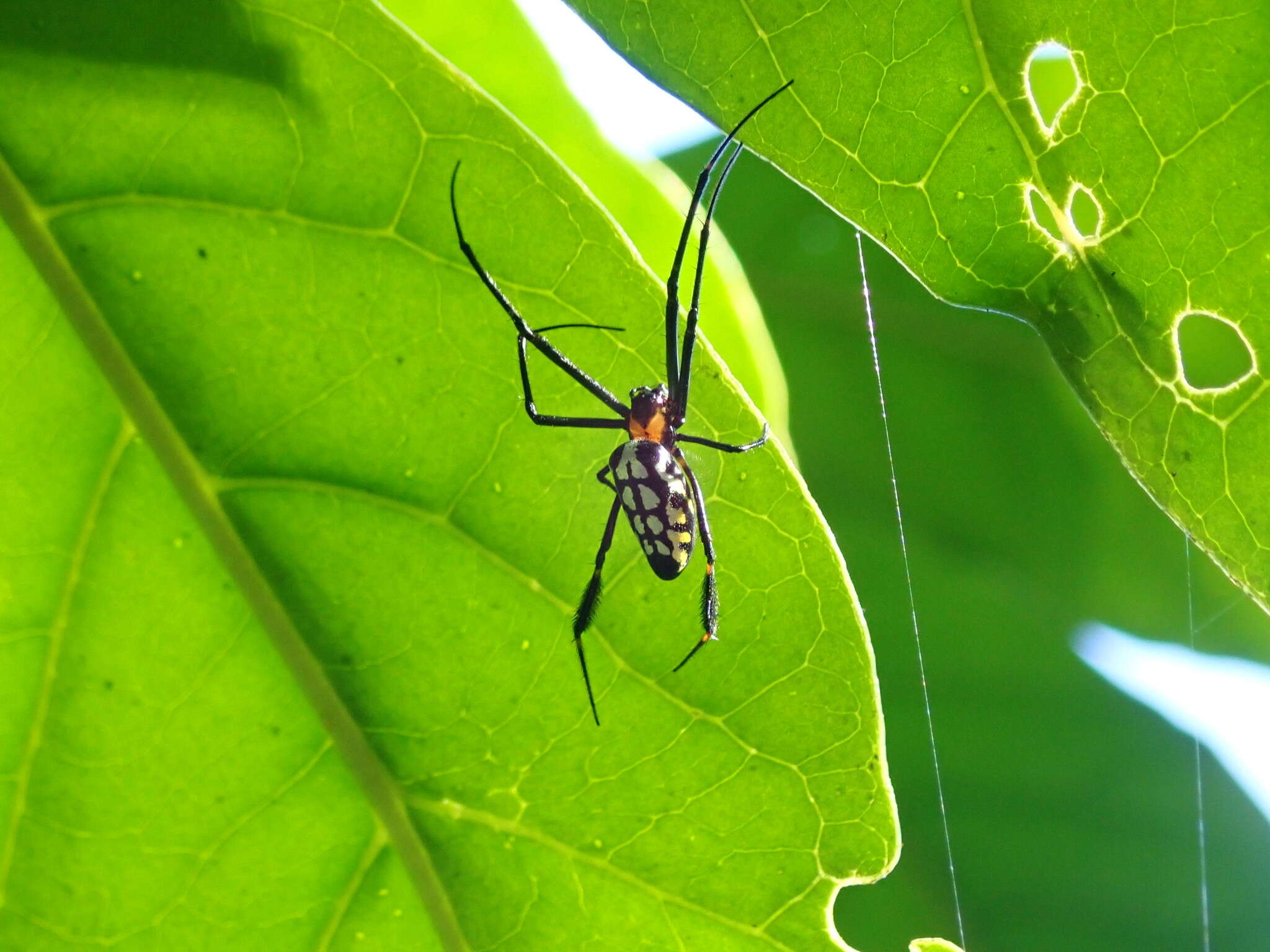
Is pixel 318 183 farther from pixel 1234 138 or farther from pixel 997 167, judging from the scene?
pixel 1234 138

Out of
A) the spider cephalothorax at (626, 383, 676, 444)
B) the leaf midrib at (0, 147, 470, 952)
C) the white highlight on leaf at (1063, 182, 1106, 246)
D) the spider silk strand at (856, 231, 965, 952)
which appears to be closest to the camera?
the leaf midrib at (0, 147, 470, 952)

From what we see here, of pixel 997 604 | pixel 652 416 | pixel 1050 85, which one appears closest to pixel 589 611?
pixel 652 416

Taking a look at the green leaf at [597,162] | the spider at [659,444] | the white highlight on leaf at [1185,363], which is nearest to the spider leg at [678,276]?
the spider at [659,444]

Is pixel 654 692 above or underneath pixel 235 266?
underneath

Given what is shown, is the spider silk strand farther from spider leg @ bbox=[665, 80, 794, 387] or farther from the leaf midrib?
the leaf midrib

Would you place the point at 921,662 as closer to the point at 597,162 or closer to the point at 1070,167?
the point at 597,162

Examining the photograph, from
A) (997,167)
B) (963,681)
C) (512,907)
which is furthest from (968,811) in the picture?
(997,167)

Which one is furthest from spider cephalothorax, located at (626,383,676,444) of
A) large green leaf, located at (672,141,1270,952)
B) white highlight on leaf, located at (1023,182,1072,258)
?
large green leaf, located at (672,141,1270,952)
